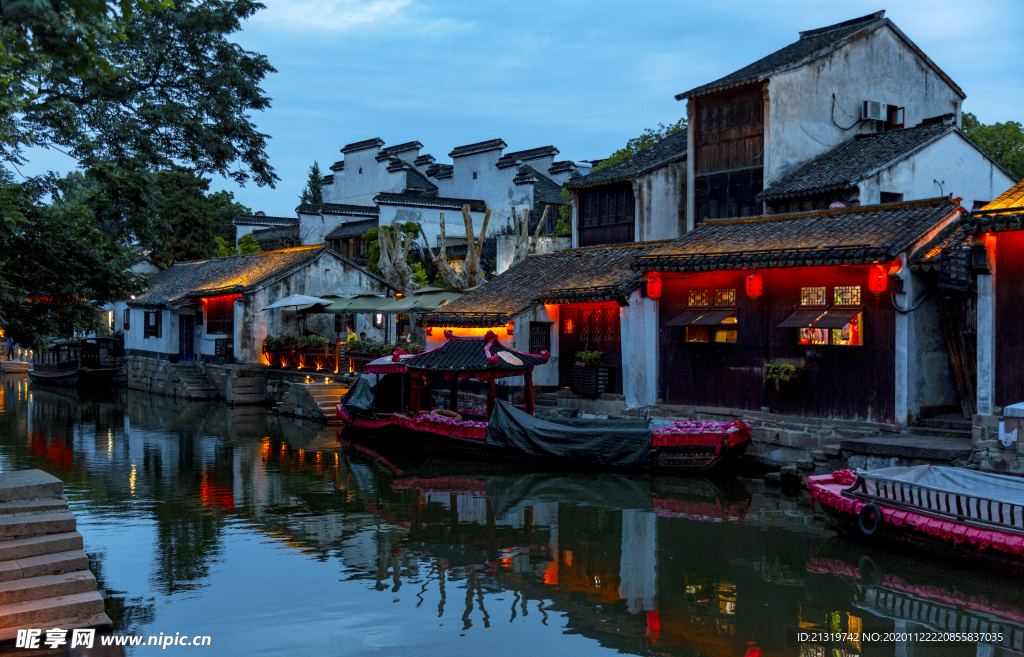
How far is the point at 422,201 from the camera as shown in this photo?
37312 mm

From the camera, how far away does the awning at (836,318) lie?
15.4 metres

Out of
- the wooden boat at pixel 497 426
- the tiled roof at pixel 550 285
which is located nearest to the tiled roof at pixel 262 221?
the tiled roof at pixel 550 285

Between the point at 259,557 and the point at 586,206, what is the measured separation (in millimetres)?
18120

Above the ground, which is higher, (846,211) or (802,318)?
(846,211)

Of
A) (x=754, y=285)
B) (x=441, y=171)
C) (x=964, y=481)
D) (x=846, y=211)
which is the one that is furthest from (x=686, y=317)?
(x=441, y=171)

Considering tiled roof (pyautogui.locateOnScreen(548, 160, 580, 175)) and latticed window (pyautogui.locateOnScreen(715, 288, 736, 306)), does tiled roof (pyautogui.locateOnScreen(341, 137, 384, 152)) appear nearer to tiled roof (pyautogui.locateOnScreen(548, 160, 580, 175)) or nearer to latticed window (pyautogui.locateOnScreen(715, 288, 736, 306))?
tiled roof (pyautogui.locateOnScreen(548, 160, 580, 175))

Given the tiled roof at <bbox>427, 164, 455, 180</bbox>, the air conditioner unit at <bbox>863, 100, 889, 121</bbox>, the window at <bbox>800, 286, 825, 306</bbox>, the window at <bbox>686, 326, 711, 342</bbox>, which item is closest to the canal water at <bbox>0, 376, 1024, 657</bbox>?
the window at <bbox>686, 326, 711, 342</bbox>

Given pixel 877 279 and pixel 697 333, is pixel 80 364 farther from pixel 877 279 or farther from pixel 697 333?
pixel 877 279

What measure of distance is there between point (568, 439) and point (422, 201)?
→ 22.2 meters

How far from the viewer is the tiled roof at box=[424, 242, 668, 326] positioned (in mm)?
19703

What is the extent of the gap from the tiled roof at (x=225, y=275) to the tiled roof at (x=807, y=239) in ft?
53.3

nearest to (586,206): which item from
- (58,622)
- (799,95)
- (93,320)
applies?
(799,95)

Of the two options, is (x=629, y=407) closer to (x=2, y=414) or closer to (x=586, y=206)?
(x=586, y=206)

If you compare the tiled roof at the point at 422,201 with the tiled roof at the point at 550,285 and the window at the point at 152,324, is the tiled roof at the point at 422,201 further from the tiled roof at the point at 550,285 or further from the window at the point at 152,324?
the tiled roof at the point at 550,285
